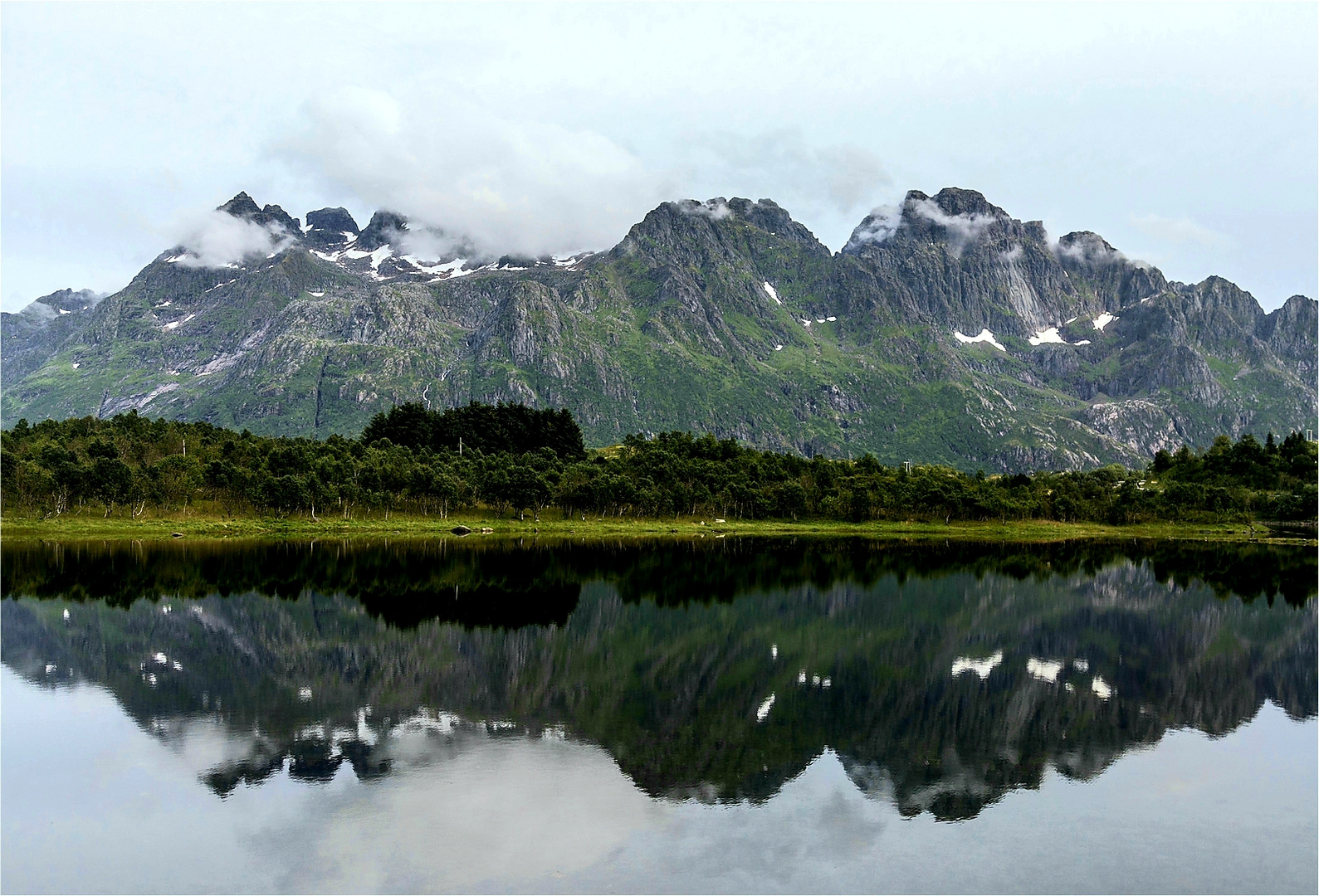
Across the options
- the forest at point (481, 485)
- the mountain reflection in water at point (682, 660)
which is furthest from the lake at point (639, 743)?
the forest at point (481, 485)

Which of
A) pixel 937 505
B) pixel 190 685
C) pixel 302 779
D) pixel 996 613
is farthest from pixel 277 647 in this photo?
pixel 937 505

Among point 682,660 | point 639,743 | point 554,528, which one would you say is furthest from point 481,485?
point 639,743

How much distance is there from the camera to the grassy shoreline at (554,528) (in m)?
122

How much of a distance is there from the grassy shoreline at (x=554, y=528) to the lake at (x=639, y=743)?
173 feet

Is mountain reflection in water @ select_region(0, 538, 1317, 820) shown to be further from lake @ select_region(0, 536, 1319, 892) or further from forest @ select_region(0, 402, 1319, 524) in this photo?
forest @ select_region(0, 402, 1319, 524)

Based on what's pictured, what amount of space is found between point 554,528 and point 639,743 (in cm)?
11472

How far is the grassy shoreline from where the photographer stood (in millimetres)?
122062

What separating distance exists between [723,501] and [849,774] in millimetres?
141540

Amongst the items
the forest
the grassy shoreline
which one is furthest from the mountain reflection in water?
the forest

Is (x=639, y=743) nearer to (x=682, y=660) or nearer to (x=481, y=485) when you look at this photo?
(x=682, y=660)

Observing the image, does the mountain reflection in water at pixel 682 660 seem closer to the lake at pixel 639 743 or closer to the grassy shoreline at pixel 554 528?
the lake at pixel 639 743

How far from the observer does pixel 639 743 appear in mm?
33812

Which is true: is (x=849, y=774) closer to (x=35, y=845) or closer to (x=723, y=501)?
(x=35, y=845)

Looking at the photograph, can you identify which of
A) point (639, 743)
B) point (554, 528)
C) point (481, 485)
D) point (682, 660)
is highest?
point (481, 485)
